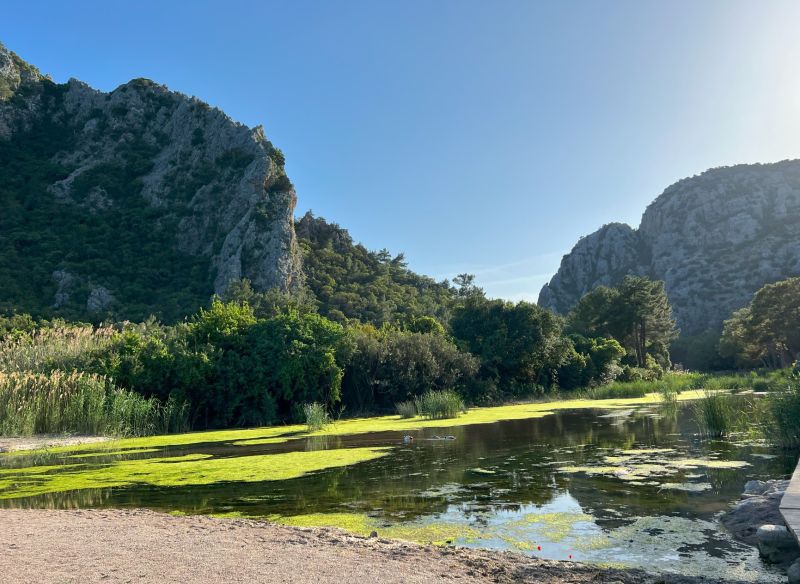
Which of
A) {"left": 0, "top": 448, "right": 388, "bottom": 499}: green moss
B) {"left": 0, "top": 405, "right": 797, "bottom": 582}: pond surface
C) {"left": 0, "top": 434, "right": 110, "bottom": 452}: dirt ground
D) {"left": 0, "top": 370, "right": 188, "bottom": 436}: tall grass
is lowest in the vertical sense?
{"left": 0, "top": 405, "right": 797, "bottom": 582}: pond surface

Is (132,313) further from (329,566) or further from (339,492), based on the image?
(329,566)

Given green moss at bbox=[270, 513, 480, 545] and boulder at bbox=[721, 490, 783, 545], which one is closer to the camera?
boulder at bbox=[721, 490, 783, 545]

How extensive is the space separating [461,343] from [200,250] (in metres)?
41.9

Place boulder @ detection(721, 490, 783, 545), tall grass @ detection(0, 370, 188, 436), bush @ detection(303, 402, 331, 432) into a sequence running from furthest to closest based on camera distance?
bush @ detection(303, 402, 331, 432)
tall grass @ detection(0, 370, 188, 436)
boulder @ detection(721, 490, 783, 545)

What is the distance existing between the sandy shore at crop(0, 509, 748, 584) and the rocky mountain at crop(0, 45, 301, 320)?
50629 mm

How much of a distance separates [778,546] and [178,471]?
10.6 metres

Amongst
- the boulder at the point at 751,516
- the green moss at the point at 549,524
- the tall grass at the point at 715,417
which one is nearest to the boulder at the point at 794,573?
the boulder at the point at 751,516

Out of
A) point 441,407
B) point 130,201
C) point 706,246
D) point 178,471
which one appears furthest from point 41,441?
point 706,246

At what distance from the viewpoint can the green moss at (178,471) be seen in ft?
33.9

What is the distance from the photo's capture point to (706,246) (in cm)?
10725

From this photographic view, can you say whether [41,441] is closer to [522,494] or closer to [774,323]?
[522,494]

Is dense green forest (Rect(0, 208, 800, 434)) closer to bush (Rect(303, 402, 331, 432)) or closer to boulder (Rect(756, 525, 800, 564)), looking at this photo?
bush (Rect(303, 402, 331, 432))

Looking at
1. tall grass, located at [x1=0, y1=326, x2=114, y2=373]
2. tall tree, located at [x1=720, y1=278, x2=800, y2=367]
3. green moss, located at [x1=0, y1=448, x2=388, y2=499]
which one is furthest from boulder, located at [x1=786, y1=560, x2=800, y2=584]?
tall tree, located at [x1=720, y1=278, x2=800, y2=367]

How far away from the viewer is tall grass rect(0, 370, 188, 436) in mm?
17109
